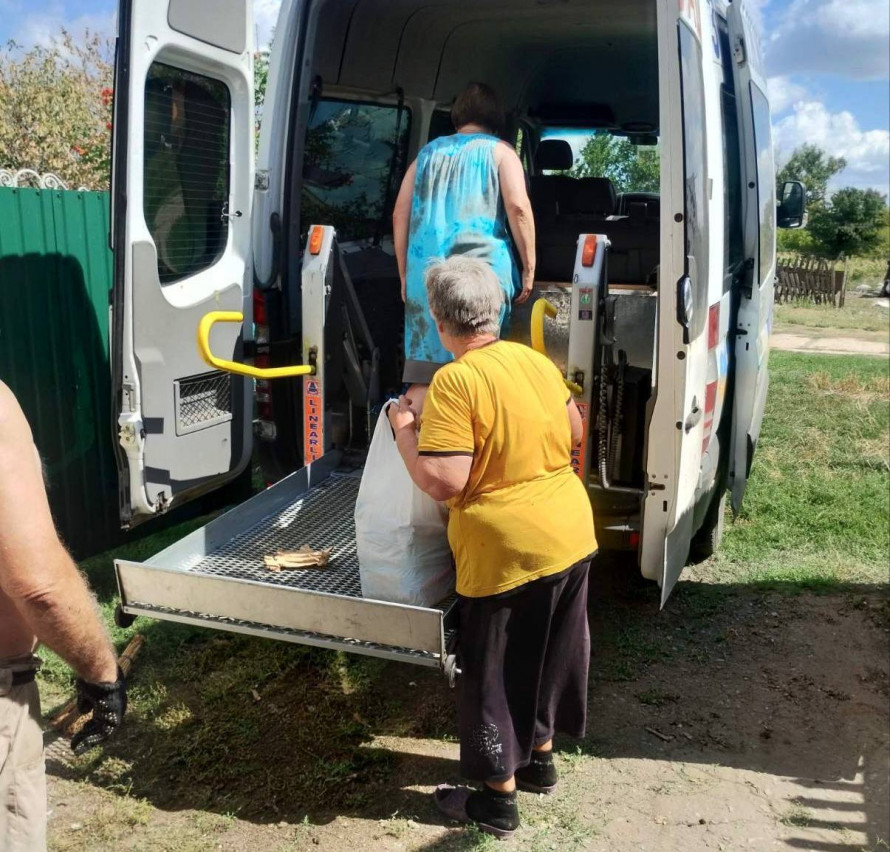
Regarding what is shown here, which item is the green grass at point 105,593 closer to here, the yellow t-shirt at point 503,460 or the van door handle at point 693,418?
the yellow t-shirt at point 503,460

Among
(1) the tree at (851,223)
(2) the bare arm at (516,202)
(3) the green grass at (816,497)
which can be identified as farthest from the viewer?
(1) the tree at (851,223)

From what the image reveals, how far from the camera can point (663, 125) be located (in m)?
2.96

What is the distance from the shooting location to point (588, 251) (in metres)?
3.31

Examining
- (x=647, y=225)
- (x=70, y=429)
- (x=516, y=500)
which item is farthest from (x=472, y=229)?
(x=70, y=429)

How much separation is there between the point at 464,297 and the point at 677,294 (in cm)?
→ 81

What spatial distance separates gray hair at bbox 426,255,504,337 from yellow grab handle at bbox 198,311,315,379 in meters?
1.09

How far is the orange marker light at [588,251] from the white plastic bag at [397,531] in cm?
99

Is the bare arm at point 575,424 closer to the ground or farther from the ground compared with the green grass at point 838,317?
closer to the ground

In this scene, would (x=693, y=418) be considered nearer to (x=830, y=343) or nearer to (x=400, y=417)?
(x=400, y=417)

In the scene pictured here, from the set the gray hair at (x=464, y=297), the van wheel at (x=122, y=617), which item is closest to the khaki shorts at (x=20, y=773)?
the van wheel at (x=122, y=617)

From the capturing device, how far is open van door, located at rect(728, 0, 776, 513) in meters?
4.07

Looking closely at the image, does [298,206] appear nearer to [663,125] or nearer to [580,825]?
[663,125]

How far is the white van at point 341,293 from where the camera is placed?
9.81ft

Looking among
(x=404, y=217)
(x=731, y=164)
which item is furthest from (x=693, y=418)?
(x=731, y=164)
